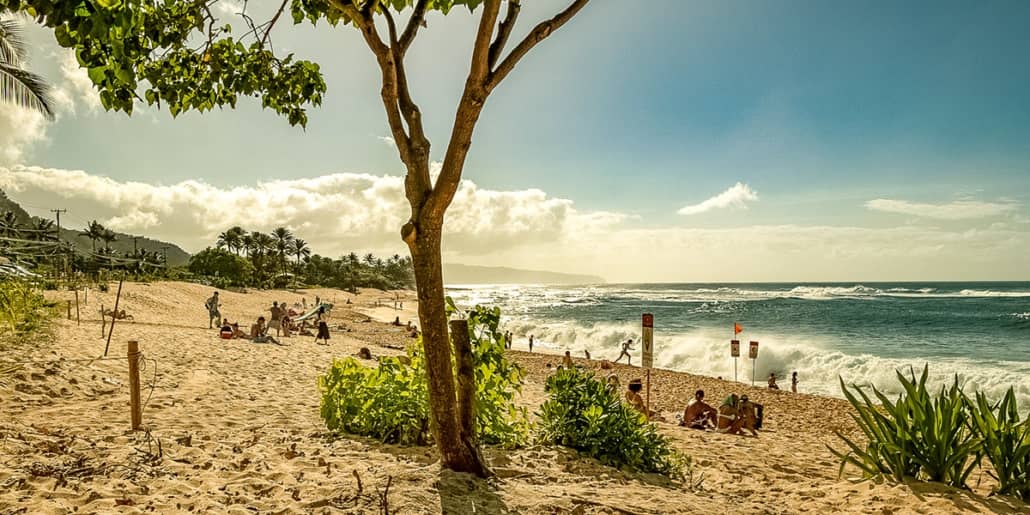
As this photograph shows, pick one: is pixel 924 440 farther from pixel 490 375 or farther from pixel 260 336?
pixel 260 336

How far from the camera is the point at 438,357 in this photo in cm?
415

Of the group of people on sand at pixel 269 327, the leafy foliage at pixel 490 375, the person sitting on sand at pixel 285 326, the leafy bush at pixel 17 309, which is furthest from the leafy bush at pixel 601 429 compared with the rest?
the person sitting on sand at pixel 285 326

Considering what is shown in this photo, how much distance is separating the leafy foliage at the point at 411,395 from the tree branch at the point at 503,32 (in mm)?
2449

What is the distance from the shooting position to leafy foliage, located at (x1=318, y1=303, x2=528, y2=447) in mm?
5434

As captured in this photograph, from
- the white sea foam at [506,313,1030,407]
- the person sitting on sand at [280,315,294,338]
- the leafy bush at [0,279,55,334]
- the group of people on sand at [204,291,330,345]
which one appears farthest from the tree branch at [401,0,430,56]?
the white sea foam at [506,313,1030,407]

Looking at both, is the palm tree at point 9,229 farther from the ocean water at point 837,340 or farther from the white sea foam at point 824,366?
the white sea foam at point 824,366

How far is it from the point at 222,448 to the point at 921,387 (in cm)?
652

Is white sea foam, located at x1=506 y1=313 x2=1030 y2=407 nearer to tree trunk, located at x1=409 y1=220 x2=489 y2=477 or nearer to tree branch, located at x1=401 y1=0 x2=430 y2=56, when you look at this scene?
tree trunk, located at x1=409 y1=220 x2=489 y2=477

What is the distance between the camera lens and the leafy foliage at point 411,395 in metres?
5.43

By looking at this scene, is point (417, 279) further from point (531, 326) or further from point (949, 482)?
point (531, 326)

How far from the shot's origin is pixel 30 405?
21.4ft

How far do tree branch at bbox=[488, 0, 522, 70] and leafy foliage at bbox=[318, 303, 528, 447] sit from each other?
2449mm

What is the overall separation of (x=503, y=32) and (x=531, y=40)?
213mm

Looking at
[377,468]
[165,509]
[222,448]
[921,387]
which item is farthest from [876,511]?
[222,448]
